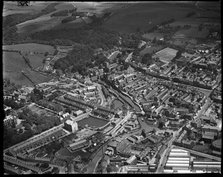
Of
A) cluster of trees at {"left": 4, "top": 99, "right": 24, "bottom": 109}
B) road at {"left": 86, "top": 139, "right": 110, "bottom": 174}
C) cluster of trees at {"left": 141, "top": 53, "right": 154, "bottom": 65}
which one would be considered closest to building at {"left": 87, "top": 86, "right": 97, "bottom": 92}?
cluster of trees at {"left": 4, "top": 99, "right": 24, "bottom": 109}

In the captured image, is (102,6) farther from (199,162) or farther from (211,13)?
(199,162)

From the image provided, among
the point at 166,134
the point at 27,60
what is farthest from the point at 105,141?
the point at 27,60

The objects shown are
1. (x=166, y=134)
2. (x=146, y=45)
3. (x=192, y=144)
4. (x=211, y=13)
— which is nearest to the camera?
(x=192, y=144)

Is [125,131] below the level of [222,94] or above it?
below

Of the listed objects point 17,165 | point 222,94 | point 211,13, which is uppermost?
point 211,13

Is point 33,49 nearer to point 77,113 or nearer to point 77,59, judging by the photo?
point 77,59

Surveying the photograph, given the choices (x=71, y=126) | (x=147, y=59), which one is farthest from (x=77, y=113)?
(x=147, y=59)

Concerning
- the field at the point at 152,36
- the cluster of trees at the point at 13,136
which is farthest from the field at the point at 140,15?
the cluster of trees at the point at 13,136
